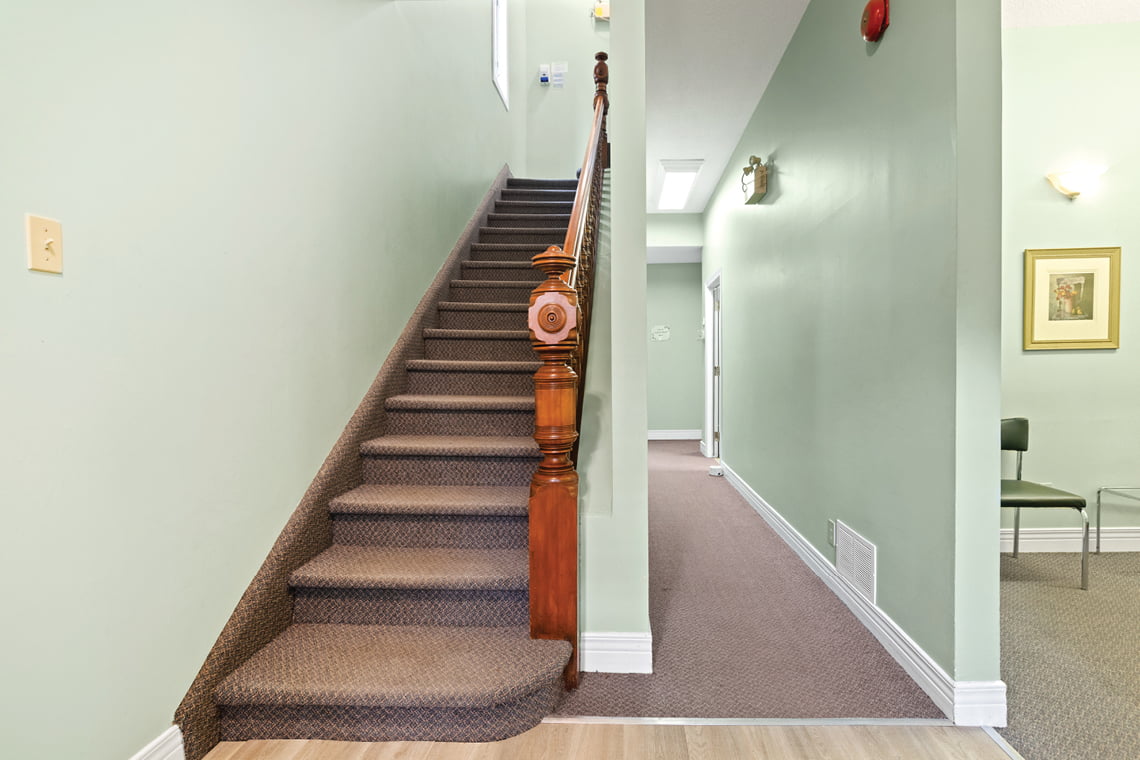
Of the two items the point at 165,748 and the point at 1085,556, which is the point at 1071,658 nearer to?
the point at 1085,556

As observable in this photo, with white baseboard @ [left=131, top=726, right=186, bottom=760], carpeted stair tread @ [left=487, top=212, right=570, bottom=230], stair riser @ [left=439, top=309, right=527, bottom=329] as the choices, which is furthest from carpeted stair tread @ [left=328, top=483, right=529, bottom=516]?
carpeted stair tread @ [left=487, top=212, right=570, bottom=230]

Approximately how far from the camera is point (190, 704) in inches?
57.1

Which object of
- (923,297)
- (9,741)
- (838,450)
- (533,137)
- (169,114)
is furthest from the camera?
(533,137)

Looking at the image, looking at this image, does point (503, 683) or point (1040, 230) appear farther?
point (1040, 230)

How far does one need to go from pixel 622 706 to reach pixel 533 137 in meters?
5.36

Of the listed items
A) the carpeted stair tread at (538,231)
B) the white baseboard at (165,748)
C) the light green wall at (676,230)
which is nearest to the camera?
the white baseboard at (165,748)

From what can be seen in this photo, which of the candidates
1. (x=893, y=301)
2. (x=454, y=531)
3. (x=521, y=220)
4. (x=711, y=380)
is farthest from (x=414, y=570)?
(x=711, y=380)

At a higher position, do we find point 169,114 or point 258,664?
point 169,114

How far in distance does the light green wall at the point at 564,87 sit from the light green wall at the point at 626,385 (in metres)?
3.84

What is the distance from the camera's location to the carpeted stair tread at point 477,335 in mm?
3010

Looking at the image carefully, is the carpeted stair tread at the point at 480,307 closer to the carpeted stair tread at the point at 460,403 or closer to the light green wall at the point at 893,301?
the carpeted stair tread at the point at 460,403

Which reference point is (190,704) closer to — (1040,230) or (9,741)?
(9,741)

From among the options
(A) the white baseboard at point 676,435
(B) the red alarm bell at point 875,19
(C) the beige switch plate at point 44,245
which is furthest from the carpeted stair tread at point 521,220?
(A) the white baseboard at point 676,435

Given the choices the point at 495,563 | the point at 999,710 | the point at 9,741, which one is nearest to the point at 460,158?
the point at 495,563
